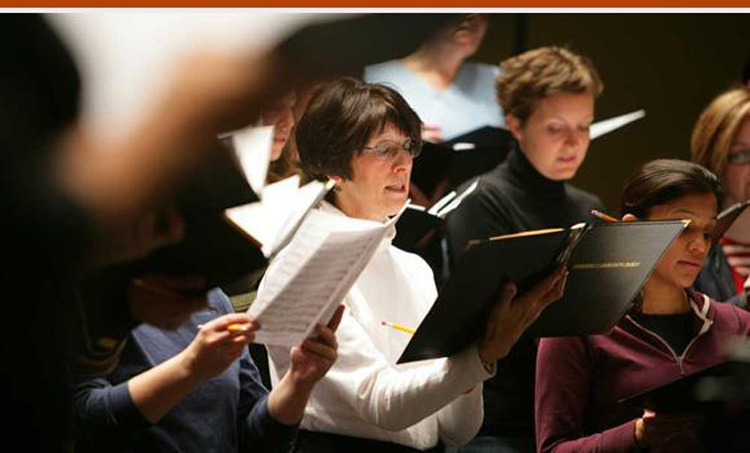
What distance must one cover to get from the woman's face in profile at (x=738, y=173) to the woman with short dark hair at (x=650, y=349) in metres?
0.23

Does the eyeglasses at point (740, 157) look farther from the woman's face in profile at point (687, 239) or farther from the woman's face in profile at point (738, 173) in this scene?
the woman's face in profile at point (687, 239)

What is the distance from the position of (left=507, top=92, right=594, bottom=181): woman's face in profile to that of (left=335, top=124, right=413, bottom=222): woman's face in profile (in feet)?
1.68

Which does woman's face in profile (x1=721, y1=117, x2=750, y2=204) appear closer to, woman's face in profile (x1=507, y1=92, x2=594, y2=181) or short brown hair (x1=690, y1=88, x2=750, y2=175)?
short brown hair (x1=690, y1=88, x2=750, y2=175)

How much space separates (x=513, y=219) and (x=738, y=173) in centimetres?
66

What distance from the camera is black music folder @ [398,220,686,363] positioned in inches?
90.7

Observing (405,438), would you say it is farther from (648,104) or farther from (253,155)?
(648,104)

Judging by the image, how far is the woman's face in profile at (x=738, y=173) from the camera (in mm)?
3129

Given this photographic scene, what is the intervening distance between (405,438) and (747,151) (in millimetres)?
1310

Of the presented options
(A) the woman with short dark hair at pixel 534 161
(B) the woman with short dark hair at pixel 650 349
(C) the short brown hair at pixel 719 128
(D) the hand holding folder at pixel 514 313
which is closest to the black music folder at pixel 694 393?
(B) the woman with short dark hair at pixel 650 349

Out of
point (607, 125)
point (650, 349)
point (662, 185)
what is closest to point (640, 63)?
point (607, 125)

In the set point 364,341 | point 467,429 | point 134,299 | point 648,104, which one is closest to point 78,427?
point 134,299

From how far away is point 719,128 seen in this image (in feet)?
10.6

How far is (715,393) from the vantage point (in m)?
2.63

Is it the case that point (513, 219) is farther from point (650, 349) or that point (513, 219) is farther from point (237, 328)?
point (237, 328)
